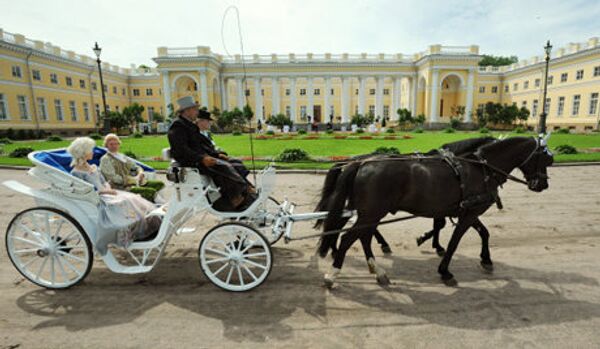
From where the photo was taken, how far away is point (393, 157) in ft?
12.0

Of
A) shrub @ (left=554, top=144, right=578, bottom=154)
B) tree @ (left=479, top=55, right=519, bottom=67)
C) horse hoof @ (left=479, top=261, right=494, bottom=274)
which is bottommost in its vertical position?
horse hoof @ (left=479, top=261, right=494, bottom=274)

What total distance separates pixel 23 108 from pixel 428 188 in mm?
43810

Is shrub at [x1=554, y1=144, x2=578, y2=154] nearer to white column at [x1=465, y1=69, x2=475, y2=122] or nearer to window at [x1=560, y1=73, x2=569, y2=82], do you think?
window at [x1=560, y1=73, x2=569, y2=82]

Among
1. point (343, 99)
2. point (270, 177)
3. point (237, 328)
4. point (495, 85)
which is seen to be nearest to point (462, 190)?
point (270, 177)

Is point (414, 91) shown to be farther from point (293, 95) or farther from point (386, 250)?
point (386, 250)

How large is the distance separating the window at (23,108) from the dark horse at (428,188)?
42.5 meters

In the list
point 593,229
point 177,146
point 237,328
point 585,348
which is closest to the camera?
point 585,348

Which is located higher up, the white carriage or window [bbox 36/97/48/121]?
window [bbox 36/97/48/121]

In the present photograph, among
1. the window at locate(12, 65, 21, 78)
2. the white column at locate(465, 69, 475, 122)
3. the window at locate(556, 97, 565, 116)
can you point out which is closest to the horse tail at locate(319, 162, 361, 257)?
the window at locate(12, 65, 21, 78)

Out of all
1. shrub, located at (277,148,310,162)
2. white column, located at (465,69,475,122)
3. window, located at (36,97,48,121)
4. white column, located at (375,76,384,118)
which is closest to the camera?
shrub, located at (277,148,310,162)

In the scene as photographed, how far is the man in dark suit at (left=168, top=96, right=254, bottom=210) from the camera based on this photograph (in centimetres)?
343

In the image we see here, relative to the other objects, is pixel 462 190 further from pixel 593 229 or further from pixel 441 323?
pixel 593 229

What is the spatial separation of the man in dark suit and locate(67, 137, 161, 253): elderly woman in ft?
2.76

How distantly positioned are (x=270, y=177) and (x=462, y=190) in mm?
2245
